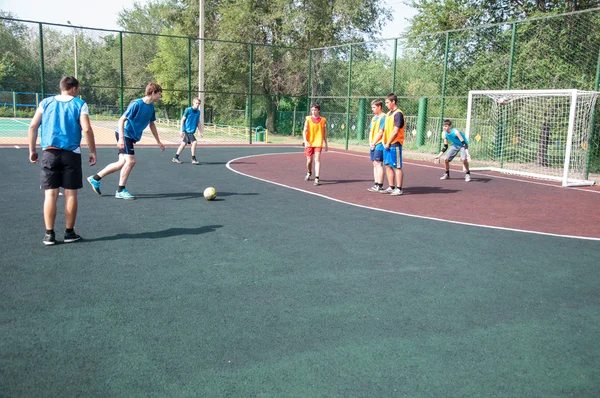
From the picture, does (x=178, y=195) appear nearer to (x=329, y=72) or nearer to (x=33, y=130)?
(x=33, y=130)

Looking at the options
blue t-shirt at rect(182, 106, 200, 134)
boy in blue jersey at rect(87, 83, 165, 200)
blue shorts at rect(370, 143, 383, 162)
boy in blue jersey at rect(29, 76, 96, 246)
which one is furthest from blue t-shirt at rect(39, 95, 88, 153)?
blue t-shirt at rect(182, 106, 200, 134)

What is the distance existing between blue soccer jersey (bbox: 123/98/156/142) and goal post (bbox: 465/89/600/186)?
33.1 feet

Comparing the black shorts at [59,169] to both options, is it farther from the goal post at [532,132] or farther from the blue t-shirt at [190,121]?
the goal post at [532,132]

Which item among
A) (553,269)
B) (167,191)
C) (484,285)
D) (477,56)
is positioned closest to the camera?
(484,285)

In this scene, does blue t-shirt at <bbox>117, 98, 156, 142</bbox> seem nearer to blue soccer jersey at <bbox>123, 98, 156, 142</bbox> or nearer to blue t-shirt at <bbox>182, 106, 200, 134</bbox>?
blue soccer jersey at <bbox>123, 98, 156, 142</bbox>

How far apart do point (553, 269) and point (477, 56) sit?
15.4 metres

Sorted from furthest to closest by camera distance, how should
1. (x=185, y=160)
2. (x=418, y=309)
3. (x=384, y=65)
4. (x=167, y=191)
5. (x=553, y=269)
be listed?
(x=384, y=65) → (x=185, y=160) → (x=167, y=191) → (x=553, y=269) → (x=418, y=309)

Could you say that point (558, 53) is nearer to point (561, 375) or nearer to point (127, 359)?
point (561, 375)

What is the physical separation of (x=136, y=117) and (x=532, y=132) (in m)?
13.2

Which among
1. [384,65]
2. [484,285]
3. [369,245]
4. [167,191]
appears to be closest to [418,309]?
[484,285]

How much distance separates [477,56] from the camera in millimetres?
18969

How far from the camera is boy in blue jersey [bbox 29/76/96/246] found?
5.60 metres

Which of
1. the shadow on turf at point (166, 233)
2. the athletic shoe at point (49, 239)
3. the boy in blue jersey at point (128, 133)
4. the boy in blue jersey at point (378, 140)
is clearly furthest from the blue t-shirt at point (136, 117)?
the boy in blue jersey at point (378, 140)

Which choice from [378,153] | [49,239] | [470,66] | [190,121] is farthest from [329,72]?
[49,239]
